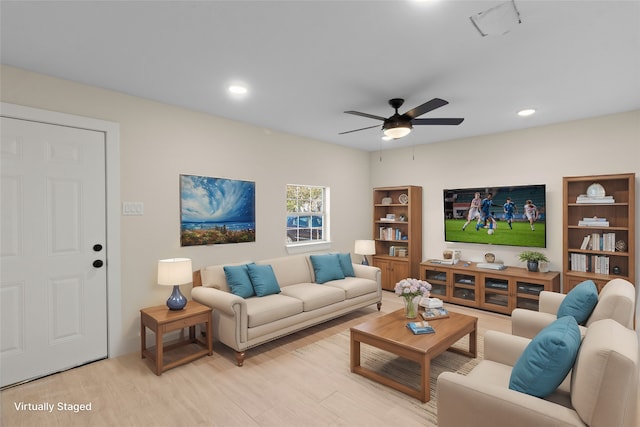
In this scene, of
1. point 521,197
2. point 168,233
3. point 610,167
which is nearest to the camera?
point 168,233

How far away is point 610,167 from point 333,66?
369cm

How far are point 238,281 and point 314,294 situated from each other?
0.88 m

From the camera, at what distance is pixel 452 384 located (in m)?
1.74

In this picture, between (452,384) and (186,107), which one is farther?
(186,107)

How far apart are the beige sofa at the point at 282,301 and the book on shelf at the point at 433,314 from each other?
3.76 feet

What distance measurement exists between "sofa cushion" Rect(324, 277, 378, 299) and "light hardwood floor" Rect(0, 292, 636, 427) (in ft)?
3.35

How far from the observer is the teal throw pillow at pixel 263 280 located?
3754 millimetres

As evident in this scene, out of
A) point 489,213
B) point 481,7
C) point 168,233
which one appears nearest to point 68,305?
point 168,233

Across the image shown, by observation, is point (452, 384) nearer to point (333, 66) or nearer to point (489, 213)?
point (333, 66)

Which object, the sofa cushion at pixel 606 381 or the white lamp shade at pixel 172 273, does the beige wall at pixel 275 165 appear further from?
the sofa cushion at pixel 606 381

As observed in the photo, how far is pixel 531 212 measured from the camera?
4562 mm

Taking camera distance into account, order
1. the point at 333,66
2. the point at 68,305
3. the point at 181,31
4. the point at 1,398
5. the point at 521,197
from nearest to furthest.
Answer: the point at 181,31 → the point at 1,398 → the point at 333,66 → the point at 68,305 → the point at 521,197

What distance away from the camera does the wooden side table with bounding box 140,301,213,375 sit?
2.88m

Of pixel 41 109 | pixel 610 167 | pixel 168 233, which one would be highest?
pixel 41 109
